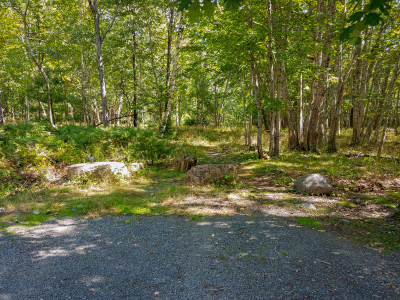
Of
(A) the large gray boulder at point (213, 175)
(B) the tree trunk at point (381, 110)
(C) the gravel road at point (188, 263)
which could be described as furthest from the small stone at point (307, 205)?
(B) the tree trunk at point (381, 110)

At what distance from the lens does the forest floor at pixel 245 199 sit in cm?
471

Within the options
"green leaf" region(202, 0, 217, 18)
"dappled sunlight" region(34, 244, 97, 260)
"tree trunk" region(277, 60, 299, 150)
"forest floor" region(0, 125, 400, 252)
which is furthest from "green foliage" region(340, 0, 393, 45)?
"tree trunk" region(277, 60, 299, 150)

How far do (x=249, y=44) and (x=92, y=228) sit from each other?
8379 mm

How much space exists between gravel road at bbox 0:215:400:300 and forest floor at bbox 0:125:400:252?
604 mm

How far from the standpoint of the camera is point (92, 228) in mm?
4465

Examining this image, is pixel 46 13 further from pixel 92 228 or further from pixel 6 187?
pixel 92 228

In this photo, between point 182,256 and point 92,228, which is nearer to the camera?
point 182,256

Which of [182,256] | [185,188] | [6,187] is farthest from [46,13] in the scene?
[182,256]

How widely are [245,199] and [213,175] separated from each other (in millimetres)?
1564

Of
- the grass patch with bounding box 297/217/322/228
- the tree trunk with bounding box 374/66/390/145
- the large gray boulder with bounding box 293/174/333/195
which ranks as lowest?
the grass patch with bounding box 297/217/322/228

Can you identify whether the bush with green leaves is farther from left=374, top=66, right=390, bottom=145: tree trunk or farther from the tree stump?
left=374, top=66, right=390, bottom=145: tree trunk

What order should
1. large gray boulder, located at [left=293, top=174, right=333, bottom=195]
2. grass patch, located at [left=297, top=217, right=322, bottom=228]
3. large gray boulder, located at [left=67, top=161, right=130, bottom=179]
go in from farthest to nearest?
large gray boulder, located at [left=67, top=161, right=130, bottom=179] < large gray boulder, located at [left=293, top=174, right=333, bottom=195] < grass patch, located at [left=297, top=217, right=322, bottom=228]

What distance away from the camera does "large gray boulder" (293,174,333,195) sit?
6578 mm

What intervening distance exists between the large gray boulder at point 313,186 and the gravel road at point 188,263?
8.18 feet
